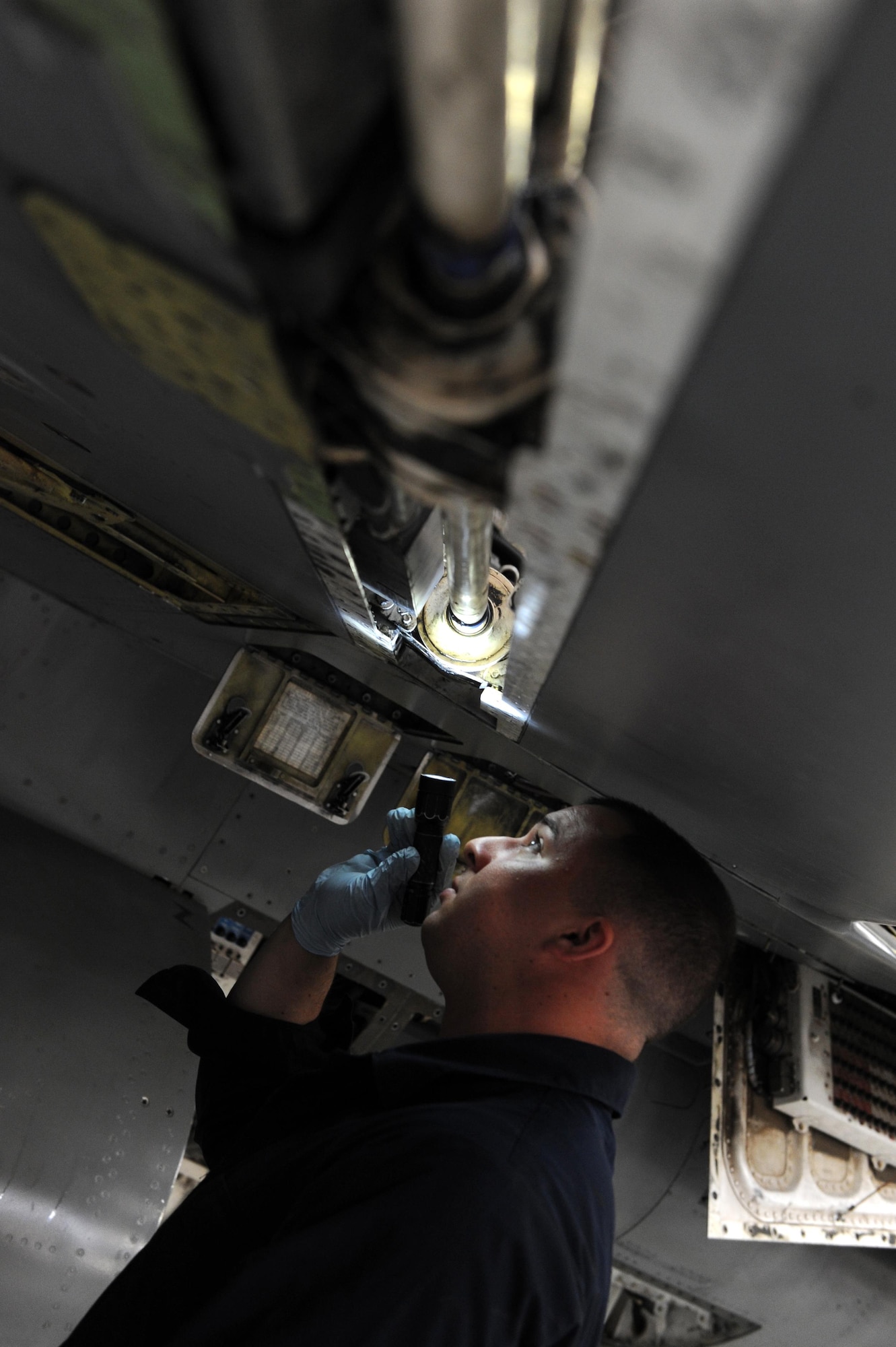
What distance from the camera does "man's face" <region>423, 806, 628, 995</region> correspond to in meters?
1.48

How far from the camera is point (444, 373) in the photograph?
1.92 feet

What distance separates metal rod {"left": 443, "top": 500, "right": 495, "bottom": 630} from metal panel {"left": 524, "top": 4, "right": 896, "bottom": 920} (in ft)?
0.45

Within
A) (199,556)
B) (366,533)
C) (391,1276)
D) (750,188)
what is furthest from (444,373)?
(199,556)

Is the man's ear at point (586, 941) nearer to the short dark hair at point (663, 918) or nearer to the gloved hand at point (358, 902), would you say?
the short dark hair at point (663, 918)

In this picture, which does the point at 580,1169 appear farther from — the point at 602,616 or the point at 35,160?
the point at 35,160

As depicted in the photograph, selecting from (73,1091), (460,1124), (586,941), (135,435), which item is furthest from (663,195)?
(73,1091)

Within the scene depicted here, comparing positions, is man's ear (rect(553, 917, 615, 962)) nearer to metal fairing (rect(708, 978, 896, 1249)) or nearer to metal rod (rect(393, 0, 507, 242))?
metal rod (rect(393, 0, 507, 242))

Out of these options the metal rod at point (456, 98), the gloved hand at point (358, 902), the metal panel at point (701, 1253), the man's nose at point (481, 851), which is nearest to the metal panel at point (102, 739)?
the gloved hand at point (358, 902)

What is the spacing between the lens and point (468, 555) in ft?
3.48

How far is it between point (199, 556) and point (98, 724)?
0.84m

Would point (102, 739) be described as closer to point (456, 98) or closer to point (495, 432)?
point (495, 432)

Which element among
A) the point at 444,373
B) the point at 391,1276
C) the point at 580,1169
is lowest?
the point at 391,1276

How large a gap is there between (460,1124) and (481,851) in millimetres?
614

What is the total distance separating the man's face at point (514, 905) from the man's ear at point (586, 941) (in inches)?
0.6
